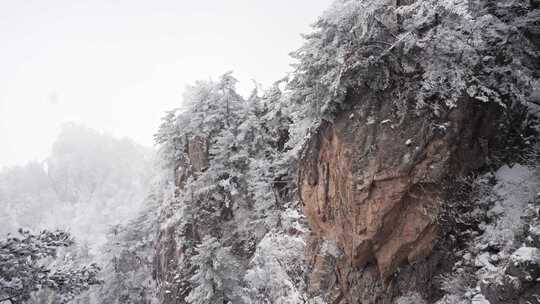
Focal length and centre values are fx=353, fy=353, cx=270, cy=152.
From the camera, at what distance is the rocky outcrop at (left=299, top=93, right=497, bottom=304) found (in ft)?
29.8

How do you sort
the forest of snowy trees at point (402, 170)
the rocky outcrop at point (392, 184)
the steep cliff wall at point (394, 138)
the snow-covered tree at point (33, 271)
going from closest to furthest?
the snow-covered tree at point (33, 271), the forest of snowy trees at point (402, 170), the steep cliff wall at point (394, 138), the rocky outcrop at point (392, 184)

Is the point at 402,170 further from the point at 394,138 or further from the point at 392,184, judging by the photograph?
the point at 394,138

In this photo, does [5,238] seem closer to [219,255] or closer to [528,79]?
[219,255]

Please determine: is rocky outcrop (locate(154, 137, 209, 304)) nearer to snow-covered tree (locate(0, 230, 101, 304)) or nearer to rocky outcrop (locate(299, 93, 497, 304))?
snow-covered tree (locate(0, 230, 101, 304))

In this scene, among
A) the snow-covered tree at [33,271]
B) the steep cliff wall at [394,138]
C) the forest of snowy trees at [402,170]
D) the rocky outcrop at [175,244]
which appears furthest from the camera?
the rocky outcrop at [175,244]

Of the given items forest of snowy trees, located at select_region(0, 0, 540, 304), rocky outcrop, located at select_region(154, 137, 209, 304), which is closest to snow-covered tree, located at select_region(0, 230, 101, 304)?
forest of snowy trees, located at select_region(0, 0, 540, 304)

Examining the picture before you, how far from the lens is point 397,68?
32.5ft

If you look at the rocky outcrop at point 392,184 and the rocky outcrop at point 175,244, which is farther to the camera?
the rocky outcrop at point 175,244

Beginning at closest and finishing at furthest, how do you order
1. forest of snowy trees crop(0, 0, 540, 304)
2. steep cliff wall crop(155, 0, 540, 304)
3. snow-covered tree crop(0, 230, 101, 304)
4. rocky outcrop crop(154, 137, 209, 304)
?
snow-covered tree crop(0, 230, 101, 304) < forest of snowy trees crop(0, 0, 540, 304) < steep cliff wall crop(155, 0, 540, 304) < rocky outcrop crop(154, 137, 209, 304)

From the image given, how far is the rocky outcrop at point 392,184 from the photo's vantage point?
9.09m

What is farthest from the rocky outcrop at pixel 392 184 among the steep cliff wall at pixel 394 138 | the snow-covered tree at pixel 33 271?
the snow-covered tree at pixel 33 271

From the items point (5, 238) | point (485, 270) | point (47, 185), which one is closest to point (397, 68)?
point (485, 270)

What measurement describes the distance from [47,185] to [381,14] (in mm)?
55967

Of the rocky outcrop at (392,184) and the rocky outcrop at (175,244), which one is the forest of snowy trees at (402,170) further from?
the rocky outcrop at (175,244)
